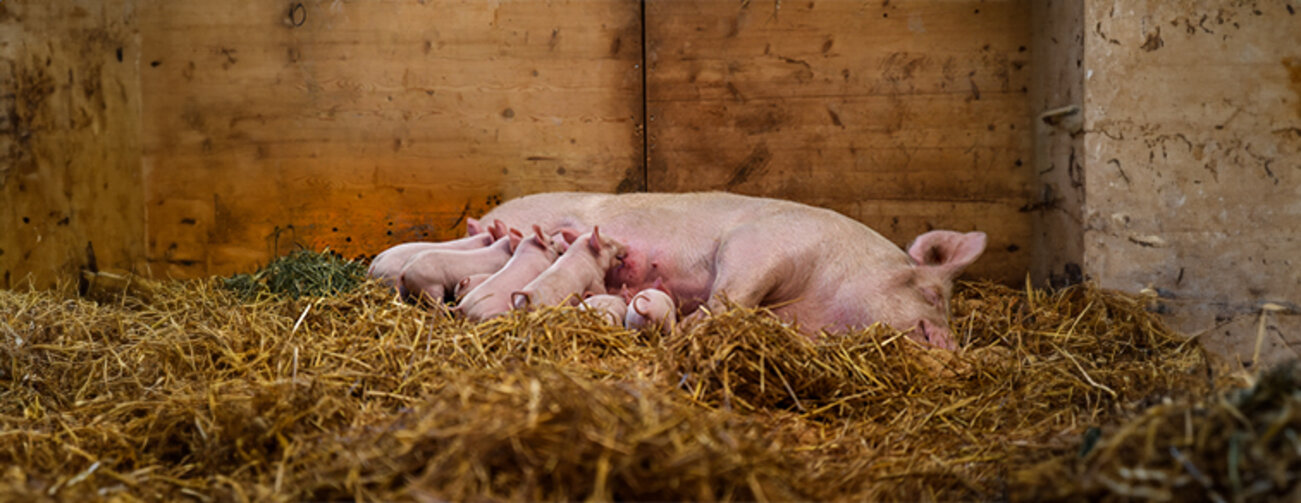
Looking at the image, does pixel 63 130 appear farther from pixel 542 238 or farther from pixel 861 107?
pixel 861 107

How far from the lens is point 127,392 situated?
2.61 m

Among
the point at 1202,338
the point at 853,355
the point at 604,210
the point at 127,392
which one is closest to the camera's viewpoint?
the point at 127,392

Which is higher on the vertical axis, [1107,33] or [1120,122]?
[1107,33]

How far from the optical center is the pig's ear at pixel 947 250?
3.50 metres

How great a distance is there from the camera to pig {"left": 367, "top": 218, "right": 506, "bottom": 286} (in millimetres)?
3945

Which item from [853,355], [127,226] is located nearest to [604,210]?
[853,355]

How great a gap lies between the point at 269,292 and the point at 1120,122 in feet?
13.0

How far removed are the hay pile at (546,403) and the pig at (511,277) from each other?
0.12 meters

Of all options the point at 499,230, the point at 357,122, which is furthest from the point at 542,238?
the point at 357,122

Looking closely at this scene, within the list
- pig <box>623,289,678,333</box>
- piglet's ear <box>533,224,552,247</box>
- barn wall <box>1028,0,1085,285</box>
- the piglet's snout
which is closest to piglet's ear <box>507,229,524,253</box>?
piglet's ear <box>533,224,552,247</box>

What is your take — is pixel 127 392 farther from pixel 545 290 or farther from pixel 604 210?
pixel 604 210

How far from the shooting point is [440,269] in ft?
12.3

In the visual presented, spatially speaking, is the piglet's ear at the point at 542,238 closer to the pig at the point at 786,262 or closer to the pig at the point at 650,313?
the pig at the point at 786,262

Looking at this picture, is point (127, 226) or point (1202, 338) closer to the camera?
point (1202, 338)
